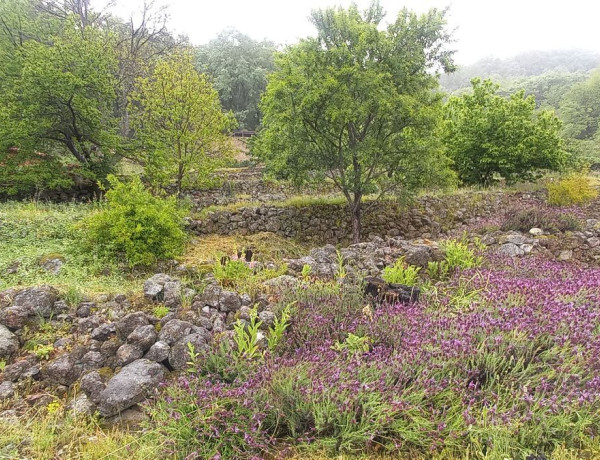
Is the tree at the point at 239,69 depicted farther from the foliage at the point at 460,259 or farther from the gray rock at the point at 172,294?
the gray rock at the point at 172,294

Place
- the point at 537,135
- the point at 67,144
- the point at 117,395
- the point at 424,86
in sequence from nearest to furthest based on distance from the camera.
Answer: the point at 117,395, the point at 424,86, the point at 67,144, the point at 537,135

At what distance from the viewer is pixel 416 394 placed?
7.75 feet

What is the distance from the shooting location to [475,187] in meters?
15.7

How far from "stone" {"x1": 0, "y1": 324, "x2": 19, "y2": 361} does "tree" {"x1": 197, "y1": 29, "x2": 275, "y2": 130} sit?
29.4m

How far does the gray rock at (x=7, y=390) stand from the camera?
2.83 meters

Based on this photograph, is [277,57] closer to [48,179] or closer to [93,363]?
[48,179]

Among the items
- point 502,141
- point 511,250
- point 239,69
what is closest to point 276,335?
point 511,250

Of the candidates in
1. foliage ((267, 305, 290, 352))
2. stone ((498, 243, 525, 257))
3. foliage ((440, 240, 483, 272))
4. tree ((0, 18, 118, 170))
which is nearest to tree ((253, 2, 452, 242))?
stone ((498, 243, 525, 257))

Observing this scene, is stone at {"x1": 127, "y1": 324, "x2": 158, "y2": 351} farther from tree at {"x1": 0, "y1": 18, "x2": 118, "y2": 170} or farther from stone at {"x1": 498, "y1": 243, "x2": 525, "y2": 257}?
tree at {"x1": 0, "y1": 18, "x2": 118, "y2": 170}

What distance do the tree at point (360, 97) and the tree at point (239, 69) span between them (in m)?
22.1

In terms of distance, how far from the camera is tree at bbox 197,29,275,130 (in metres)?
32.7

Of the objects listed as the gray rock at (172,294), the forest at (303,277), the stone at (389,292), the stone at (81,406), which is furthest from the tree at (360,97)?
the stone at (81,406)

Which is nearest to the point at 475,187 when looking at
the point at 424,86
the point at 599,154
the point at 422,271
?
the point at 424,86

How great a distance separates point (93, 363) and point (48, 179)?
36.7 feet
